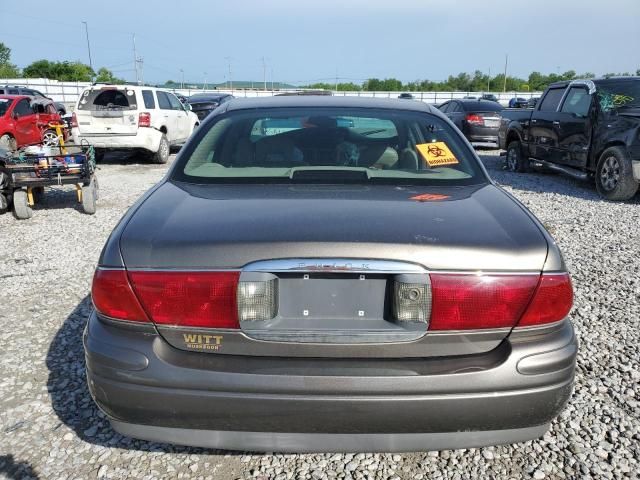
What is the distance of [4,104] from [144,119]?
412 centimetres

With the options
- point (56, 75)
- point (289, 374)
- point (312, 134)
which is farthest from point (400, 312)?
point (56, 75)

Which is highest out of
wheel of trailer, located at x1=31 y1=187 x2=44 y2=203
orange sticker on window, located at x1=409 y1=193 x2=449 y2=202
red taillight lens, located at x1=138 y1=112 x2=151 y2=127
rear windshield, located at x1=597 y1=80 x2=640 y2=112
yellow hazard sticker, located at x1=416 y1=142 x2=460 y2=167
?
rear windshield, located at x1=597 y1=80 x2=640 y2=112

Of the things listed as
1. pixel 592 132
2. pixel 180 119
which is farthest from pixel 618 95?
pixel 180 119

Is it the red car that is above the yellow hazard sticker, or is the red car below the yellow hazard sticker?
below

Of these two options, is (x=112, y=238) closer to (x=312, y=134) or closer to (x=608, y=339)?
(x=312, y=134)

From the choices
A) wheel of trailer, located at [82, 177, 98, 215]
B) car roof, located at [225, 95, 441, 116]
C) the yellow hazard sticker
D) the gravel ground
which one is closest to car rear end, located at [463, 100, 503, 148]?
the gravel ground

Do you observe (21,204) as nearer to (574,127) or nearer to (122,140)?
(122,140)

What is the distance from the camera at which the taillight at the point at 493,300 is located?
5.99ft

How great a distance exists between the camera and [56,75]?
208ft

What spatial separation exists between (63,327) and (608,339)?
3.85 m

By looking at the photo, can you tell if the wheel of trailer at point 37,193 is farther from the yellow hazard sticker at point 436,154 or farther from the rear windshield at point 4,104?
the yellow hazard sticker at point 436,154

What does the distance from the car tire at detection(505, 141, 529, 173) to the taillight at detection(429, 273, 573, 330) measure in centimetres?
1013

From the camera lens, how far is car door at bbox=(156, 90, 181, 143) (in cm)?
1309

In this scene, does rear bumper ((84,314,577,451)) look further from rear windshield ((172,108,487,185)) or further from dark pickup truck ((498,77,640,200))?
dark pickup truck ((498,77,640,200))
